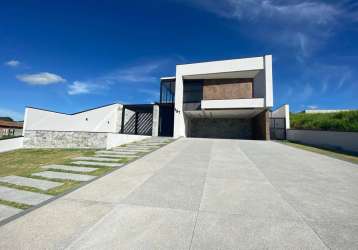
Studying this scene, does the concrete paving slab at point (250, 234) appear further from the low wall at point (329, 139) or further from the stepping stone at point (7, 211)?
the low wall at point (329, 139)

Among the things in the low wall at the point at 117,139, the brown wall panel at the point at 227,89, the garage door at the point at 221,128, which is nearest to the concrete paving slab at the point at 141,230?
the low wall at the point at 117,139

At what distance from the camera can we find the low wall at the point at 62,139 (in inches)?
504

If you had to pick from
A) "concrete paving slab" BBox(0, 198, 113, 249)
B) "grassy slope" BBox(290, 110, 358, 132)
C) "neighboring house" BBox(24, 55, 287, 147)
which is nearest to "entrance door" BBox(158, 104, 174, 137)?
"neighboring house" BBox(24, 55, 287, 147)

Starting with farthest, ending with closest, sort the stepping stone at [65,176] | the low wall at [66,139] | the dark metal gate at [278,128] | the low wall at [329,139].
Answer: the dark metal gate at [278,128], the low wall at [66,139], the low wall at [329,139], the stepping stone at [65,176]

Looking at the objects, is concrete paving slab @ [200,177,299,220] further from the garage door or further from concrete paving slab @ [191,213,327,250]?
the garage door

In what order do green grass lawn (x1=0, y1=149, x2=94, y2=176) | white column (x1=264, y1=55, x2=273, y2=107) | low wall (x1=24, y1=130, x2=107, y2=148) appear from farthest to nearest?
1. white column (x1=264, y1=55, x2=273, y2=107)
2. low wall (x1=24, y1=130, x2=107, y2=148)
3. green grass lawn (x1=0, y1=149, x2=94, y2=176)

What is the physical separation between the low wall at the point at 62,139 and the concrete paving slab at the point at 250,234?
11938 millimetres

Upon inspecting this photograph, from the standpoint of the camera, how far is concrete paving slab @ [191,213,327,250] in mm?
2008

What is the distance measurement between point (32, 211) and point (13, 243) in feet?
2.81

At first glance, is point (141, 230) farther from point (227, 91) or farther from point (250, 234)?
point (227, 91)

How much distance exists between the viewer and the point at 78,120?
16.3 meters

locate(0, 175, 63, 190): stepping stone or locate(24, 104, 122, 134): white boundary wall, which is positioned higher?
locate(24, 104, 122, 134): white boundary wall

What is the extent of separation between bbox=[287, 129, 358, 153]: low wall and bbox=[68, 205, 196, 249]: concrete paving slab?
12.2 meters

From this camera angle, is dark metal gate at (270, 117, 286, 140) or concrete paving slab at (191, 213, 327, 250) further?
dark metal gate at (270, 117, 286, 140)
